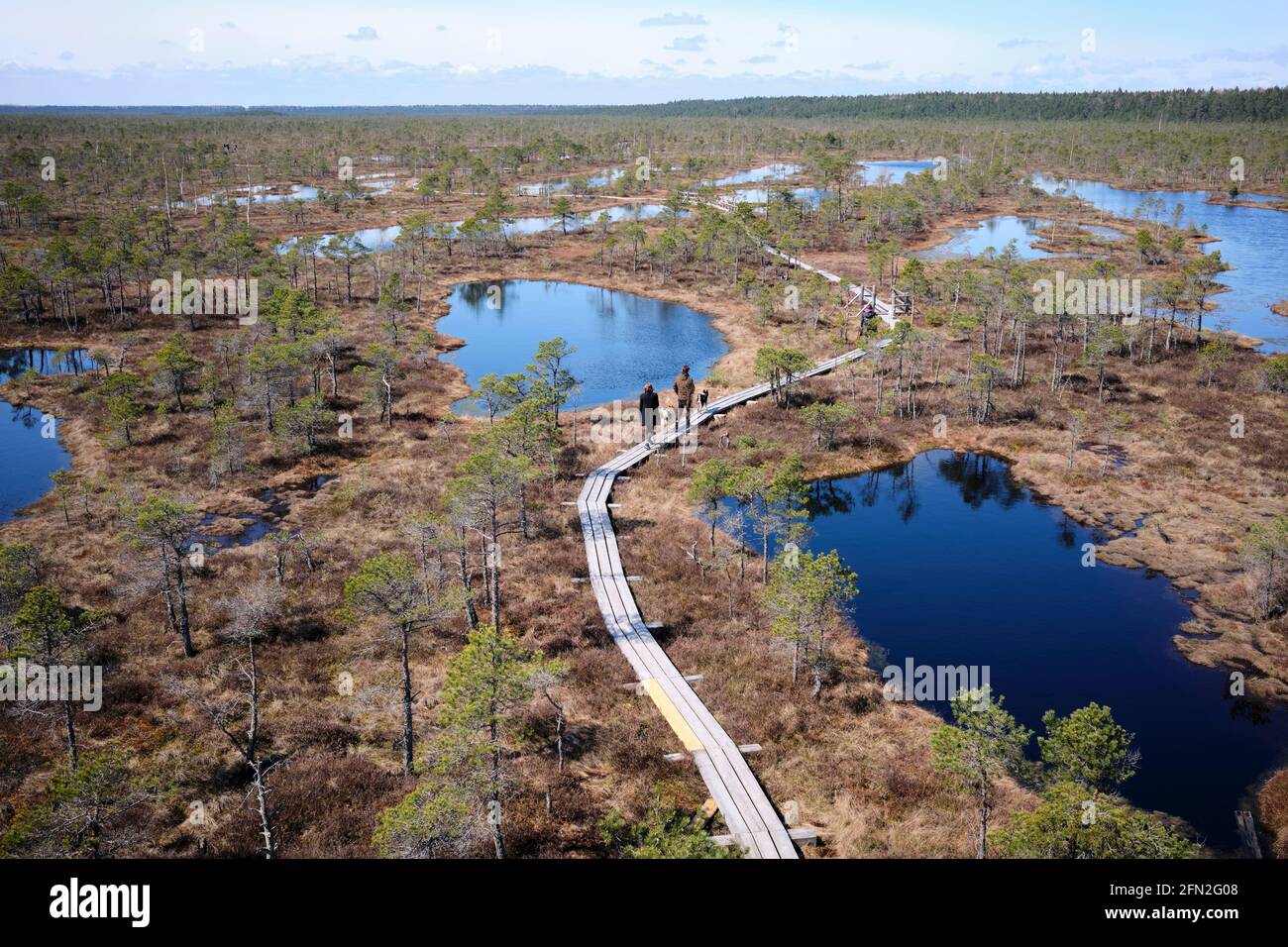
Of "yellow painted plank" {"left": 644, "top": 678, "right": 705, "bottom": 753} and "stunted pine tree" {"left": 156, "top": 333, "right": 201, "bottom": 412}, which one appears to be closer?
"yellow painted plank" {"left": 644, "top": 678, "right": 705, "bottom": 753}

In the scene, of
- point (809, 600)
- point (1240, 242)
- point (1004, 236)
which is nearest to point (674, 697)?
point (809, 600)

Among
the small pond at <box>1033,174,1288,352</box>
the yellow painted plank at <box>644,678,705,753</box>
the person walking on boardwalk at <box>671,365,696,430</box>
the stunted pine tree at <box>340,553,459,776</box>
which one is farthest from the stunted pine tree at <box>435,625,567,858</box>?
the small pond at <box>1033,174,1288,352</box>

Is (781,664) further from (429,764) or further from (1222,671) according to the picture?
(1222,671)

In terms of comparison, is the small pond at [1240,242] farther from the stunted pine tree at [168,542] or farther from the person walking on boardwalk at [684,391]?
the stunted pine tree at [168,542]

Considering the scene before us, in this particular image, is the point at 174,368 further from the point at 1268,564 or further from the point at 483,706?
the point at 1268,564

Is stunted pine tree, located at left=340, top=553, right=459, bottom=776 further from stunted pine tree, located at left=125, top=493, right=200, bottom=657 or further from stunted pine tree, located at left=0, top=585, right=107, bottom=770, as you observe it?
stunted pine tree, located at left=125, top=493, right=200, bottom=657

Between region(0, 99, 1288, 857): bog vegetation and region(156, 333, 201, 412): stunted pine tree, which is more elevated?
region(156, 333, 201, 412): stunted pine tree
